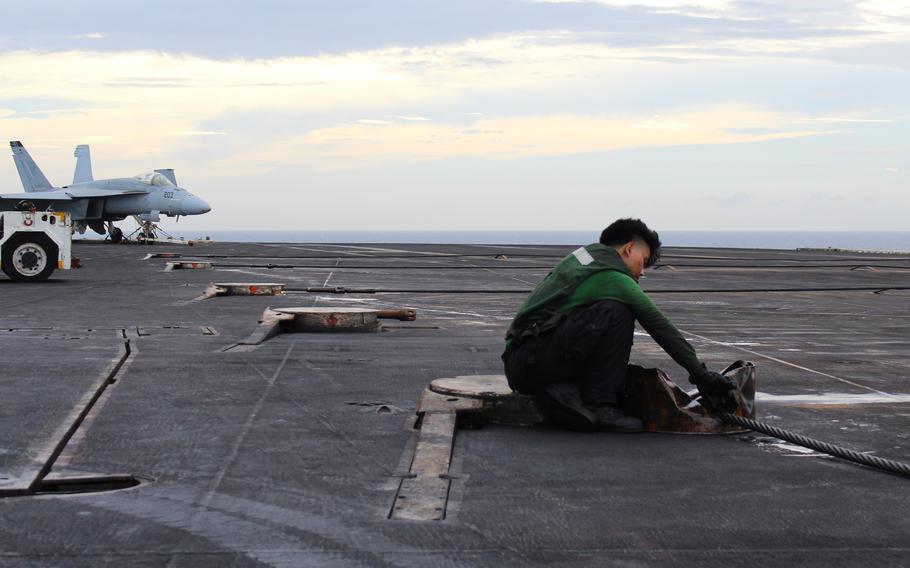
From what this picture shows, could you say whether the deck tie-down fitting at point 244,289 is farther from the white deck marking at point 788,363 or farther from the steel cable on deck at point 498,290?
the white deck marking at point 788,363

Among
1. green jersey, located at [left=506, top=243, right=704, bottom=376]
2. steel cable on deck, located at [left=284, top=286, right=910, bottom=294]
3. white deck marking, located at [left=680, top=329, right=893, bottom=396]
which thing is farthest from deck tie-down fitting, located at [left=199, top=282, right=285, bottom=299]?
green jersey, located at [left=506, top=243, right=704, bottom=376]

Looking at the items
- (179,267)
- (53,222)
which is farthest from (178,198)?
(53,222)

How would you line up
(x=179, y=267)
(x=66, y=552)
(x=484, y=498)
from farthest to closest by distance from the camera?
1. (x=179, y=267)
2. (x=484, y=498)
3. (x=66, y=552)

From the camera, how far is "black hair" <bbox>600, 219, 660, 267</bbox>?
703 cm

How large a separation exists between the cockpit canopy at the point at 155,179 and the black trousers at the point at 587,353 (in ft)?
151

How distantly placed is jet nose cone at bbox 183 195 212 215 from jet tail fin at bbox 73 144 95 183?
11.9 metres

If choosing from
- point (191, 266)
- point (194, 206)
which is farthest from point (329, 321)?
point (194, 206)

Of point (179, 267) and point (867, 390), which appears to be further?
point (179, 267)

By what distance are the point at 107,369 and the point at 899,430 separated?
19.1ft

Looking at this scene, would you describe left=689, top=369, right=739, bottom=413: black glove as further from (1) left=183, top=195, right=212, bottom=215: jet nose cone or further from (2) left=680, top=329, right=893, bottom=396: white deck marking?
(1) left=183, top=195, right=212, bottom=215: jet nose cone

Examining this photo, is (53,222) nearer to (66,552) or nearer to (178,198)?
(66,552)

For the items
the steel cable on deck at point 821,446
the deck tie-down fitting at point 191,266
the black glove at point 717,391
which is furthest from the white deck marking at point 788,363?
the deck tie-down fitting at point 191,266

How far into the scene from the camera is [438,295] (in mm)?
20016

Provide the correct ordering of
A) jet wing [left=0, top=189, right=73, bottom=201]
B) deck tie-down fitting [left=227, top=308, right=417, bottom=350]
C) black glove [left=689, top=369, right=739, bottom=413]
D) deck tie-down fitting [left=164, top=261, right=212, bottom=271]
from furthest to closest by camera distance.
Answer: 1. jet wing [left=0, top=189, right=73, bottom=201]
2. deck tie-down fitting [left=164, top=261, right=212, bottom=271]
3. deck tie-down fitting [left=227, top=308, right=417, bottom=350]
4. black glove [left=689, top=369, right=739, bottom=413]
